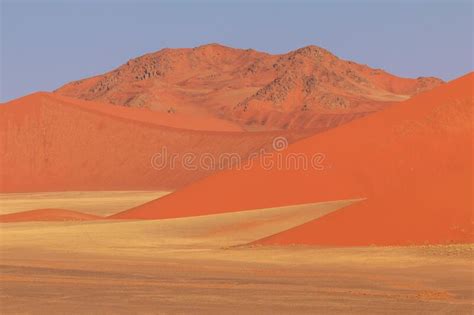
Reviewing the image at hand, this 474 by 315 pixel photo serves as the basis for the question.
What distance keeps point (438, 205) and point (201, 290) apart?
42.4ft

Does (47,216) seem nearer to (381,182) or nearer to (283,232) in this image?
(381,182)

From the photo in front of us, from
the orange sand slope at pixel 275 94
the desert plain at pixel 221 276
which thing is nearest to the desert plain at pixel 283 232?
the desert plain at pixel 221 276

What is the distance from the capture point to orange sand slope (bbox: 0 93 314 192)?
9919 centimetres

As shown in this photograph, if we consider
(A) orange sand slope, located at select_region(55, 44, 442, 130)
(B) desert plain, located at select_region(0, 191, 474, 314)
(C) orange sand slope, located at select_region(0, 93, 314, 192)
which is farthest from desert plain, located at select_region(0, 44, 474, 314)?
(A) orange sand slope, located at select_region(55, 44, 442, 130)

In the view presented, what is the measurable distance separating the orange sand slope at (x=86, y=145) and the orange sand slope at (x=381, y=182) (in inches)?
1958

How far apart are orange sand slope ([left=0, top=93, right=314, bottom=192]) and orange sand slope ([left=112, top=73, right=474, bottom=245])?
49739mm

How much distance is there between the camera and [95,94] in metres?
193

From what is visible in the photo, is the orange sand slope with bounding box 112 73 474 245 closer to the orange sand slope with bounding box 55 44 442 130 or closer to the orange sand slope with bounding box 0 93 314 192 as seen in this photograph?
the orange sand slope with bounding box 0 93 314 192

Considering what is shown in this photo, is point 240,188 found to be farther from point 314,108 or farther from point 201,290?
point 314,108

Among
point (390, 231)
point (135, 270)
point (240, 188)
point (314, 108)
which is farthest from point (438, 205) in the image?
point (314, 108)

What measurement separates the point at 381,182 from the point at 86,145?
6906 cm

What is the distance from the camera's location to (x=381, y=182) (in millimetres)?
40219

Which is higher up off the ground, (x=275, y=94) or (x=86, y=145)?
(x=275, y=94)

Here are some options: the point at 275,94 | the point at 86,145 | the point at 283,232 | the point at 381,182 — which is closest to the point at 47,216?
the point at 381,182
